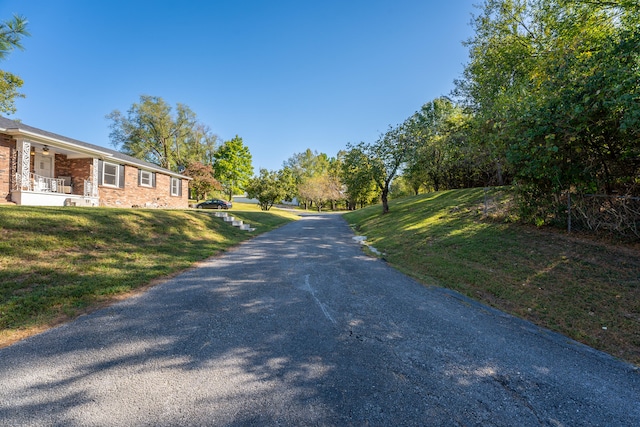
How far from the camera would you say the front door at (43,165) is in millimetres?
12977

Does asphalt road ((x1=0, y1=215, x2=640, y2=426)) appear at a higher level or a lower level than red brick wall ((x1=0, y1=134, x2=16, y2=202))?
lower

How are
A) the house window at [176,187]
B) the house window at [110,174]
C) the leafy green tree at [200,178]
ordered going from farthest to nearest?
the leafy green tree at [200,178]
the house window at [176,187]
the house window at [110,174]

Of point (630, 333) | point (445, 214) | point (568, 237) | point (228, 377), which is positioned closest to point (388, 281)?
point (630, 333)

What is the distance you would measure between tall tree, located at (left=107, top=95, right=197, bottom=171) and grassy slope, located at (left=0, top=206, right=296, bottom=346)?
29.3 meters

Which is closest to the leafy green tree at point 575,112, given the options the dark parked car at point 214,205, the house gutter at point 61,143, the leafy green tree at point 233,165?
the house gutter at point 61,143

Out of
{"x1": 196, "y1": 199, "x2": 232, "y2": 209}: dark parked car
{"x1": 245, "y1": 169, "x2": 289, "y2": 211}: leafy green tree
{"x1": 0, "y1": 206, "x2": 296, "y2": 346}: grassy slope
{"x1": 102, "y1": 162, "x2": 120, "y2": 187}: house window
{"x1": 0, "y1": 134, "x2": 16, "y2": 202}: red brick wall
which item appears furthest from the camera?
{"x1": 245, "y1": 169, "x2": 289, "y2": 211}: leafy green tree

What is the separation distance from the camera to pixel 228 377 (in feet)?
8.01

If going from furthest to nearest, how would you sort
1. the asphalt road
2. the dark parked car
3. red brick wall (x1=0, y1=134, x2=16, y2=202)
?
the dark parked car → red brick wall (x1=0, y1=134, x2=16, y2=202) → the asphalt road

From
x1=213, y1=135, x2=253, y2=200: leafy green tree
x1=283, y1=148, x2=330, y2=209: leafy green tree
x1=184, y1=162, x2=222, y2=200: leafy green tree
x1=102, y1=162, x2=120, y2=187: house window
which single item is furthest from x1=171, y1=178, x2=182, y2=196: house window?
x1=283, y1=148, x2=330, y2=209: leafy green tree

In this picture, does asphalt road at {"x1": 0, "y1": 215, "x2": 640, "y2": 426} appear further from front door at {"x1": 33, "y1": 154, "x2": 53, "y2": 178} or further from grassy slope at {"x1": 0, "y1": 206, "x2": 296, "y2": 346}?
front door at {"x1": 33, "y1": 154, "x2": 53, "y2": 178}

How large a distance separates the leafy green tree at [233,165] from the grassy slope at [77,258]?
3026 cm

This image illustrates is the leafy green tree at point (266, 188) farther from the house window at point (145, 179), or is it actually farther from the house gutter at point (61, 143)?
the house gutter at point (61, 143)

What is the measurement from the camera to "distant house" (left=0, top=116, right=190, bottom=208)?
35.7 ft

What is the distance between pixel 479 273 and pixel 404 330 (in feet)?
11.6
